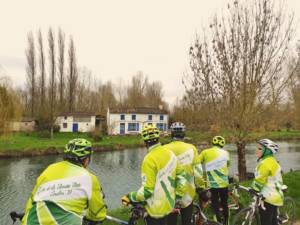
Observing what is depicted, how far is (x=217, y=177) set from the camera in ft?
21.7

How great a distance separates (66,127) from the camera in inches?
2181

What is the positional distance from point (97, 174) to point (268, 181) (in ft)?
61.7

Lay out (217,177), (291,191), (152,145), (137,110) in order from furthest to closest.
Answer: (137,110) < (291,191) < (217,177) < (152,145)

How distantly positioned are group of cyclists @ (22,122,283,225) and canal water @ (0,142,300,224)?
902 centimetres

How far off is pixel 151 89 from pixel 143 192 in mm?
78743

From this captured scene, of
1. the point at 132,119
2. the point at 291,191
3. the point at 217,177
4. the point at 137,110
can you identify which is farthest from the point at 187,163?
the point at 137,110

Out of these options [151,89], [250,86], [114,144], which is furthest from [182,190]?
[151,89]

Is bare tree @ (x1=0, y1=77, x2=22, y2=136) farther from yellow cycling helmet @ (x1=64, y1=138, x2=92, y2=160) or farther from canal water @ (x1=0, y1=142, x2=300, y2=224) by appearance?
yellow cycling helmet @ (x1=64, y1=138, x2=92, y2=160)

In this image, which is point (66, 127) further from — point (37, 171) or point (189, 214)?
point (189, 214)

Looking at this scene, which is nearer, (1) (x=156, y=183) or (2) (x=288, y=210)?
(1) (x=156, y=183)

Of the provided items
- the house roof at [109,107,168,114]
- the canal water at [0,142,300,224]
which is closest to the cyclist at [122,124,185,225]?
the canal water at [0,142,300,224]

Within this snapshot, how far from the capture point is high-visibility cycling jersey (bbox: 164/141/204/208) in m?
5.41

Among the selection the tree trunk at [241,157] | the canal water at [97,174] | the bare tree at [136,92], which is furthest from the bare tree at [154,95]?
the tree trunk at [241,157]

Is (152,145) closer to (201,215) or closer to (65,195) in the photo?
(65,195)
